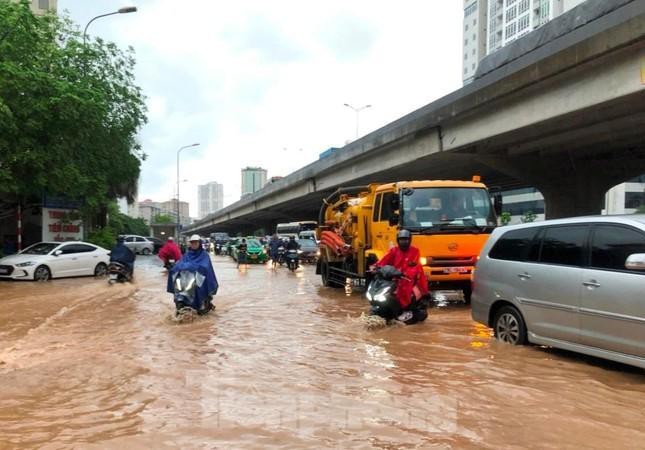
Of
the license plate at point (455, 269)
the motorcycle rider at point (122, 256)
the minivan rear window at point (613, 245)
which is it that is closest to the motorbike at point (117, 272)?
the motorcycle rider at point (122, 256)

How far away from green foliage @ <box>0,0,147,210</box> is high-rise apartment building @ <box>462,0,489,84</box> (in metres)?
92.3

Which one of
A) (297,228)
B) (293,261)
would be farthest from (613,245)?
(297,228)

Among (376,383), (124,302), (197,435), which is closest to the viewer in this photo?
(197,435)

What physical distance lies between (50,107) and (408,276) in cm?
1434

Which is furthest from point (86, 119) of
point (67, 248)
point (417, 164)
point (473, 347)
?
point (473, 347)

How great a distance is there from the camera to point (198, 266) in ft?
33.5

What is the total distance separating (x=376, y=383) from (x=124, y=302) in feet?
29.9

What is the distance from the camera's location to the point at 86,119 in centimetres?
1959

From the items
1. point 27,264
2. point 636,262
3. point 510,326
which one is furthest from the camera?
point 27,264

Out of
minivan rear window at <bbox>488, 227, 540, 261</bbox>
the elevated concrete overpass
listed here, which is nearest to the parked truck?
minivan rear window at <bbox>488, 227, 540, 261</bbox>

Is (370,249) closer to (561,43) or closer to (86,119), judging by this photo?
(561,43)

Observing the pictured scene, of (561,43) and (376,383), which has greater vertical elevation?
(561,43)

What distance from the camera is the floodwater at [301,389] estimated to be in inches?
176

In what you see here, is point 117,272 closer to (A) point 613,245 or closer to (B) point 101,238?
(B) point 101,238
